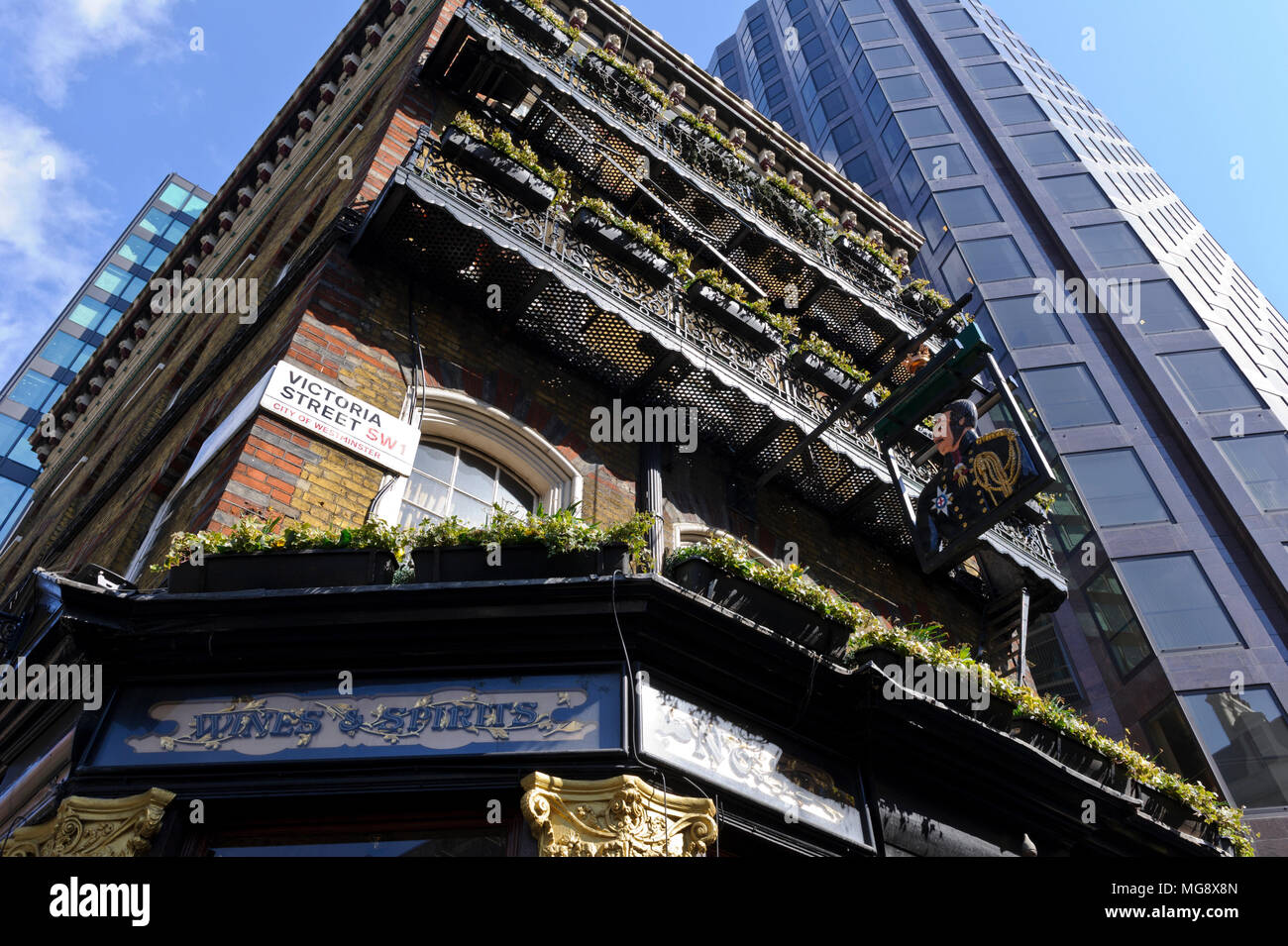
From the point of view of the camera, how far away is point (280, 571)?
24.9 ft

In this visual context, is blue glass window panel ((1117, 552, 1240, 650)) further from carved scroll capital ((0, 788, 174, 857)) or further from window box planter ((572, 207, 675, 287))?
carved scroll capital ((0, 788, 174, 857))

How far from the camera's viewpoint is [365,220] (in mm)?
11367

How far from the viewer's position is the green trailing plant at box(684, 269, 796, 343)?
47.4ft

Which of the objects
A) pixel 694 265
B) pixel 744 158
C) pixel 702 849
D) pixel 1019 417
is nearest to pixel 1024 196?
pixel 744 158

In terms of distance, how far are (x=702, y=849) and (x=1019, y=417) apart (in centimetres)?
727

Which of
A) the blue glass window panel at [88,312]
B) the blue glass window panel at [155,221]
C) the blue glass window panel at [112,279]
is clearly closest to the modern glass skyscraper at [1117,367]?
the blue glass window panel at [155,221]

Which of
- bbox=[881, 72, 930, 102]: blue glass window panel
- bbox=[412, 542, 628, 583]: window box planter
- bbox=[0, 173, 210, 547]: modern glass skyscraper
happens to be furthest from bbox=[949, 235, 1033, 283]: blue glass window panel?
bbox=[0, 173, 210, 547]: modern glass skyscraper

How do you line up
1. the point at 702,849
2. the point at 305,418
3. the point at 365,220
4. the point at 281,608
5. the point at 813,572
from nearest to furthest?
the point at 702,849, the point at 281,608, the point at 305,418, the point at 365,220, the point at 813,572

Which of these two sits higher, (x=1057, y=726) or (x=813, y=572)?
(x=813, y=572)

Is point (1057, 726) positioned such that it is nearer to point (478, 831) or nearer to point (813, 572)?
point (813, 572)

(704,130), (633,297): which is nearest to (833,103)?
(704,130)

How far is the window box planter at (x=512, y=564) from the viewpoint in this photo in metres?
7.72

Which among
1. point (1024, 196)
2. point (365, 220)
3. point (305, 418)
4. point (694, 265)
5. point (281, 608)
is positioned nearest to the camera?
point (281, 608)

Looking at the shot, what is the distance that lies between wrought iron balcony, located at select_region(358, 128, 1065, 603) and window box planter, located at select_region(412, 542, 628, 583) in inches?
193
